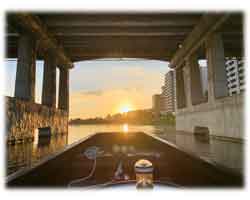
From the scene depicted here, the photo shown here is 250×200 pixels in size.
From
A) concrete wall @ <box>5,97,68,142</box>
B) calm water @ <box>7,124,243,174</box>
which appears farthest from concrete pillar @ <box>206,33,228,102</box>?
concrete wall @ <box>5,97,68,142</box>

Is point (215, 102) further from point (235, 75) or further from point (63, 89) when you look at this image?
point (235, 75)

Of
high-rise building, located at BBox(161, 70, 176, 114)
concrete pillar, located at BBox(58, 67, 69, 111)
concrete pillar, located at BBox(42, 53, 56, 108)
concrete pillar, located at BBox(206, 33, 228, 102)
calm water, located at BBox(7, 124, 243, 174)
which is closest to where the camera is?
calm water, located at BBox(7, 124, 243, 174)

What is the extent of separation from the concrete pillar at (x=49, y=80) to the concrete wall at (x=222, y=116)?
14.7m

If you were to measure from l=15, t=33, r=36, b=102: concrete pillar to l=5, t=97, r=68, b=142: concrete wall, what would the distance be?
929 millimetres

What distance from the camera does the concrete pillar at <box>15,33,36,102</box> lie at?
1559 cm

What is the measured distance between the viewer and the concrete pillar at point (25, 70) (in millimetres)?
15586

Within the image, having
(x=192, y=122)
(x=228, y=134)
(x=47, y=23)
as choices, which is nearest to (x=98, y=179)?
(x=228, y=134)

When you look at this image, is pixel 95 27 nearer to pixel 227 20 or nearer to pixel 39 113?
pixel 39 113

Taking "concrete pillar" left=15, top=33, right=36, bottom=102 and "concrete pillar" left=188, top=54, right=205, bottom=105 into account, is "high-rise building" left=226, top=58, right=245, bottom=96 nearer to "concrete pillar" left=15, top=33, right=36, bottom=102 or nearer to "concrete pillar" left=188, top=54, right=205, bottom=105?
"concrete pillar" left=188, top=54, right=205, bottom=105

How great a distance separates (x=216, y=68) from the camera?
1553 centimetres

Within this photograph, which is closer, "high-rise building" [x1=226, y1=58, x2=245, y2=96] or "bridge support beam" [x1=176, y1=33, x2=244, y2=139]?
"bridge support beam" [x1=176, y1=33, x2=244, y2=139]

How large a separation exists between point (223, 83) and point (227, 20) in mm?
4341

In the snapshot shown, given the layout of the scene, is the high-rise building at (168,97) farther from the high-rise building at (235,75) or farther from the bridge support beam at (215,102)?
the bridge support beam at (215,102)

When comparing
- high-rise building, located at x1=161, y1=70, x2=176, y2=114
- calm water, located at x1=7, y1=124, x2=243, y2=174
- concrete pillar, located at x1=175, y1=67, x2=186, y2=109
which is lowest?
calm water, located at x1=7, y1=124, x2=243, y2=174
